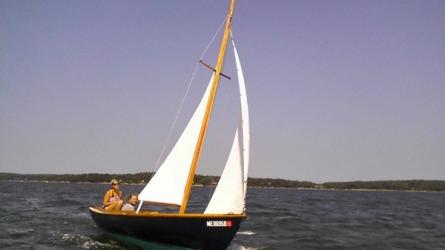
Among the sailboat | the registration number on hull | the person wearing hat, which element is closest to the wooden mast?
the sailboat

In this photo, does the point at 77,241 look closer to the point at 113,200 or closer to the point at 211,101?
the point at 113,200

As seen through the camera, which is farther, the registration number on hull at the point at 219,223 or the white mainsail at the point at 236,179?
the white mainsail at the point at 236,179

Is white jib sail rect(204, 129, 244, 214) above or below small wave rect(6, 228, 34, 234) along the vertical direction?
above

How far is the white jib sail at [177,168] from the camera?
18547 mm

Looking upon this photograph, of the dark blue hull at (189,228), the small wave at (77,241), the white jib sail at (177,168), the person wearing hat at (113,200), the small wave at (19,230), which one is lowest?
the small wave at (77,241)

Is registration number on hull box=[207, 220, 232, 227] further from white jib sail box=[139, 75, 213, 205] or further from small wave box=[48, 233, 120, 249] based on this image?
small wave box=[48, 233, 120, 249]

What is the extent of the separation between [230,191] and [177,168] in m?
2.72

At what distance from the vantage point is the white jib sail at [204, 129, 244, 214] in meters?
17.0

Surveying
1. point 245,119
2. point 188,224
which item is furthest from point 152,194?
point 245,119

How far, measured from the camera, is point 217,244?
1673cm

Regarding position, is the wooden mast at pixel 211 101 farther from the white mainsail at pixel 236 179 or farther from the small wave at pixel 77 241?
the small wave at pixel 77 241

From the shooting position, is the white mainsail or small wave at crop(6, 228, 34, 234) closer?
the white mainsail

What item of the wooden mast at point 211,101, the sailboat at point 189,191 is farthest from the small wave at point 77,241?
the wooden mast at point 211,101

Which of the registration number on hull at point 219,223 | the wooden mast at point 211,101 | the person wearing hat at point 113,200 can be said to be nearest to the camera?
the registration number on hull at point 219,223
